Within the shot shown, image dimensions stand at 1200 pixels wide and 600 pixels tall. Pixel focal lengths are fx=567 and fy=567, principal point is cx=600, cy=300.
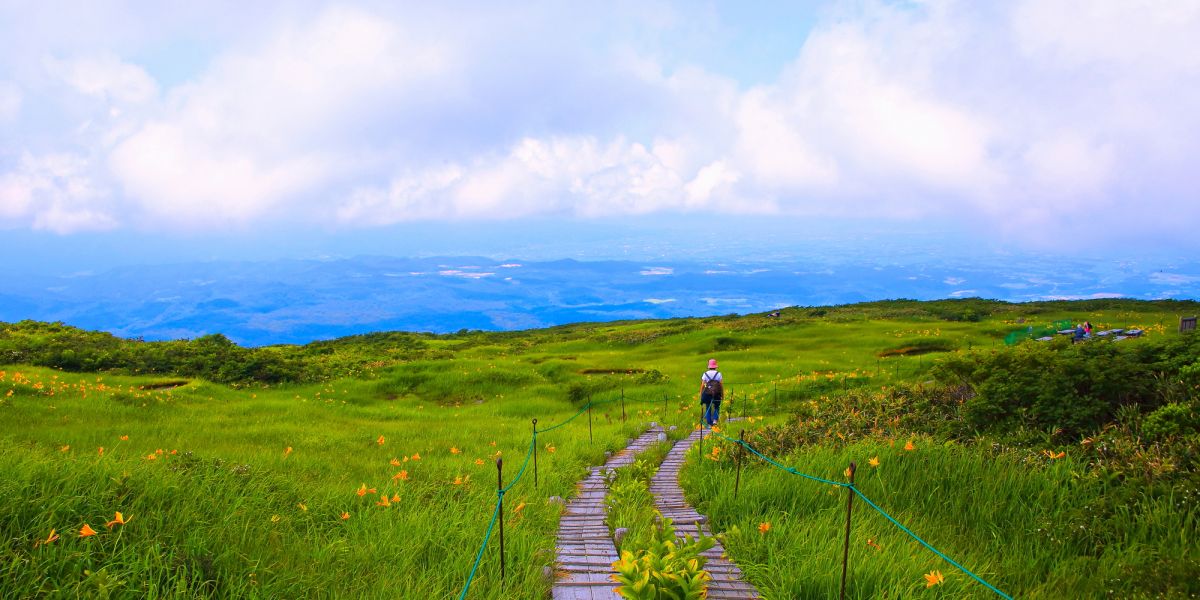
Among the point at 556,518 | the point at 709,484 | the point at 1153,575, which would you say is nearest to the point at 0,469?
the point at 556,518

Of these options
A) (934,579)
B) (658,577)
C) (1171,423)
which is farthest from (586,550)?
(1171,423)

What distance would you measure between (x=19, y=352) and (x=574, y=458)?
2372cm

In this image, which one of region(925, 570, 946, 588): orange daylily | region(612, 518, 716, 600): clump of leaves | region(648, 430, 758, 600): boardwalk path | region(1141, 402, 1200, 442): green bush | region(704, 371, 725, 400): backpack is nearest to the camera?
region(612, 518, 716, 600): clump of leaves

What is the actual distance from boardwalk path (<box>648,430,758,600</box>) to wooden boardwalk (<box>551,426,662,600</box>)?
0.80 meters

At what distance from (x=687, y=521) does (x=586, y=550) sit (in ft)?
4.88

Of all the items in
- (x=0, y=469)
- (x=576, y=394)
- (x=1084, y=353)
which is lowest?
(x=576, y=394)

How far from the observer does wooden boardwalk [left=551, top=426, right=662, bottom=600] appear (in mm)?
5105

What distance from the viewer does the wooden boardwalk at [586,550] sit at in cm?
511

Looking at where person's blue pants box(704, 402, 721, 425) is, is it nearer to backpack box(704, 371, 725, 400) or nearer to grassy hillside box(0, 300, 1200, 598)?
backpack box(704, 371, 725, 400)

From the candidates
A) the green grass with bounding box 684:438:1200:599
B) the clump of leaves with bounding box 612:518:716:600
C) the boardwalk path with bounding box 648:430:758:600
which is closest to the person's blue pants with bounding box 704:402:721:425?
the boardwalk path with bounding box 648:430:758:600

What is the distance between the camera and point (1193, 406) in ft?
23.1

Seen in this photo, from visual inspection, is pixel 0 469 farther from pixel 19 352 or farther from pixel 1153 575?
pixel 19 352

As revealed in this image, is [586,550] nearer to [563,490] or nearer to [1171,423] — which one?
[563,490]

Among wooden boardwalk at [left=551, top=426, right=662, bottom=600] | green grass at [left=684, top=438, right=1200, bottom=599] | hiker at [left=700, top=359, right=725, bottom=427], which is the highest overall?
hiker at [left=700, top=359, right=725, bottom=427]
